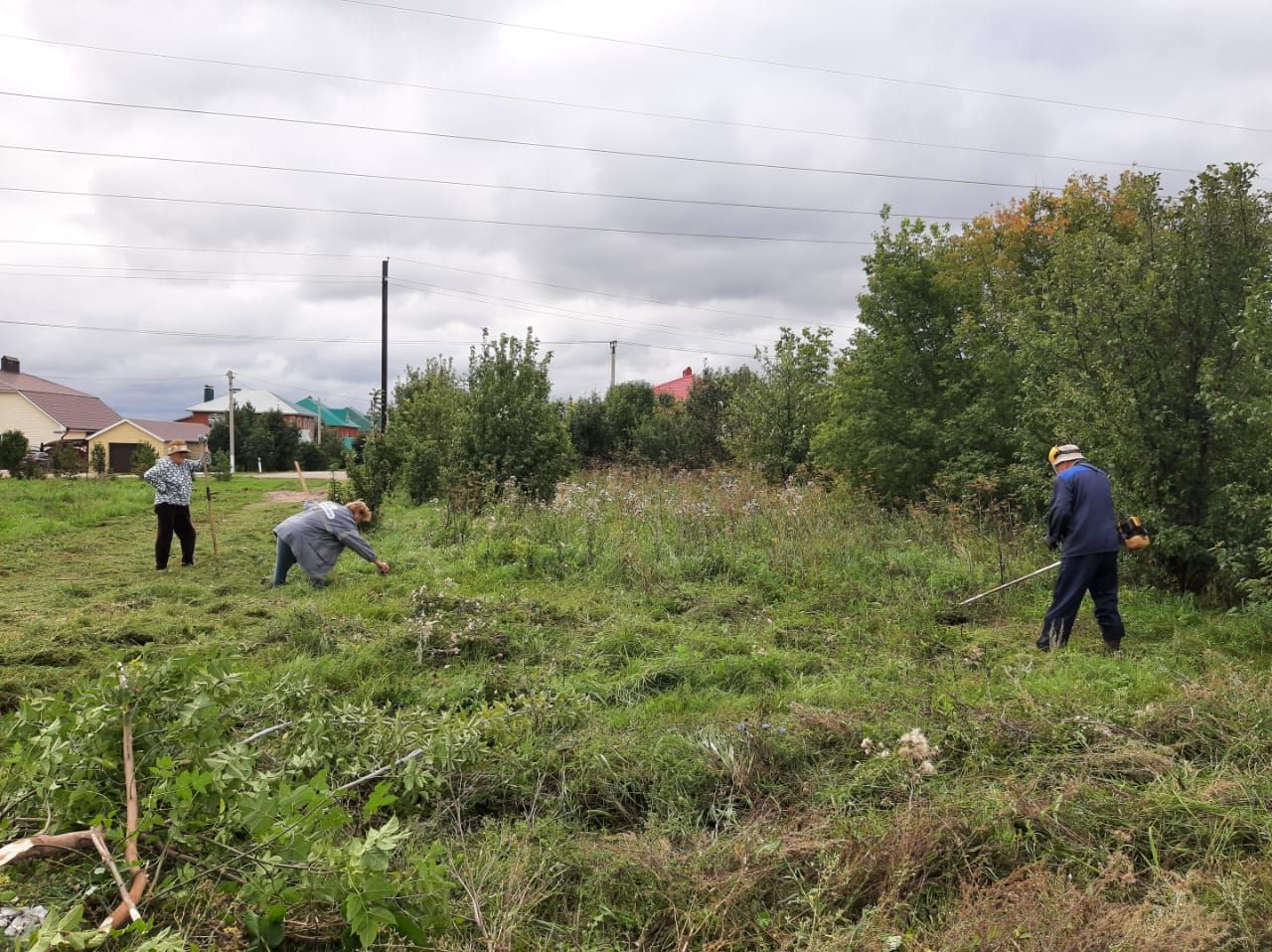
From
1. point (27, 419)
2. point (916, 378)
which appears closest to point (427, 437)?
point (916, 378)

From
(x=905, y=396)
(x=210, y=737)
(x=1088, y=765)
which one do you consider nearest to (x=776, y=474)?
(x=905, y=396)

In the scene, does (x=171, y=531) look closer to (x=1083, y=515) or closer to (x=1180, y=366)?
(x=1083, y=515)

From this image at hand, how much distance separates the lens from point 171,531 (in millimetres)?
9266

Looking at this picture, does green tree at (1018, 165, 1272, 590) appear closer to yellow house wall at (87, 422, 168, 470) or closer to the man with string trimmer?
the man with string trimmer

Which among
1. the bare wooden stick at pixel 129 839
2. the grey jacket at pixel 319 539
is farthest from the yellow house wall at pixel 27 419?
the bare wooden stick at pixel 129 839

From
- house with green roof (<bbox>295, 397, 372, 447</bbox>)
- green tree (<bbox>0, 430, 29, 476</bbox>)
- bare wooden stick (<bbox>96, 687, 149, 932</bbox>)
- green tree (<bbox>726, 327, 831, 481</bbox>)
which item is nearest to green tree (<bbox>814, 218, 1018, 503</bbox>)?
green tree (<bbox>726, 327, 831, 481</bbox>)

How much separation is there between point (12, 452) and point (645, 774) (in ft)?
103

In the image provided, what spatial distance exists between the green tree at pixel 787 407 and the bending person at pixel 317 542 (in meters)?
12.3

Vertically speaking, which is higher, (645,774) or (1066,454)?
(1066,454)

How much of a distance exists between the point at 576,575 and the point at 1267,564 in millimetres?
6084

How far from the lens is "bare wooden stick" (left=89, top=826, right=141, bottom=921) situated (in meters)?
2.16

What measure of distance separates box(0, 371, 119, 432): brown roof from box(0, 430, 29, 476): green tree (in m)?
29.1

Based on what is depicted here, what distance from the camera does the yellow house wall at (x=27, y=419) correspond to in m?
49.1

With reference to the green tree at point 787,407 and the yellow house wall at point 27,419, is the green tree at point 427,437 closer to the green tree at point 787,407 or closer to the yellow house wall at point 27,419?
the green tree at point 787,407
